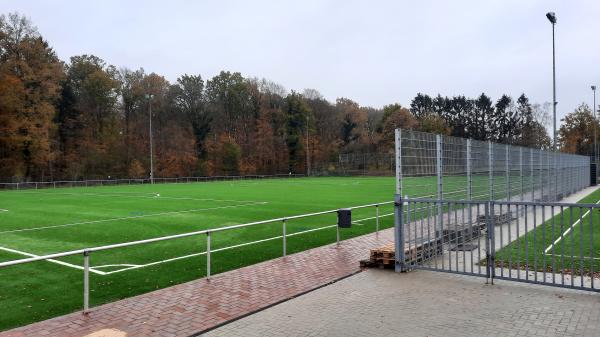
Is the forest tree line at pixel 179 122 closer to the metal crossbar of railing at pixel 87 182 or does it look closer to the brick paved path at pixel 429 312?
the metal crossbar of railing at pixel 87 182

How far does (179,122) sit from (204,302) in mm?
73509

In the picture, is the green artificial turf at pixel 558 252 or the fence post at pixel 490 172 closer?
the green artificial turf at pixel 558 252

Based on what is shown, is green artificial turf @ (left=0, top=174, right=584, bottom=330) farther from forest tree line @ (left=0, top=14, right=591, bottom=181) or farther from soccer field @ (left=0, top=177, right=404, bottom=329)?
forest tree line @ (left=0, top=14, right=591, bottom=181)

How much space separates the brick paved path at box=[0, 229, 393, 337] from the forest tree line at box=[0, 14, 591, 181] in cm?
4713

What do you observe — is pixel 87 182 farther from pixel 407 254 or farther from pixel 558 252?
pixel 558 252

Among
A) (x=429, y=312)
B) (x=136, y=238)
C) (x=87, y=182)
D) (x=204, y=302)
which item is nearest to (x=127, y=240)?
(x=136, y=238)

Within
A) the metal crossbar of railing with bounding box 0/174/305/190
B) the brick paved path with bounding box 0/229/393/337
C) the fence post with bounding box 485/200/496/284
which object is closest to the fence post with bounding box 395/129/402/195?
the fence post with bounding box 485/200/496/284

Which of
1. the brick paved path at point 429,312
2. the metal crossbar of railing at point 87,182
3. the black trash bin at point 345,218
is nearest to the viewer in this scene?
the brick paved path at point 429,312

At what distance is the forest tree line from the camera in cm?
5350

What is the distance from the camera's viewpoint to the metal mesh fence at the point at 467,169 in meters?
9.01

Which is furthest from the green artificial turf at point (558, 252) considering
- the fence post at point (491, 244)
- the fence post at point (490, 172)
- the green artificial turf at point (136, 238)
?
the green artificial turf at point (136, 238)

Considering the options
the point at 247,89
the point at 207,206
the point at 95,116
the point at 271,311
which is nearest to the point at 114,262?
the point at 271,311

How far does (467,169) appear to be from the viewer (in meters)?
12.1

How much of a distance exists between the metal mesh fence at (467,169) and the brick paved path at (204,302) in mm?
2270
